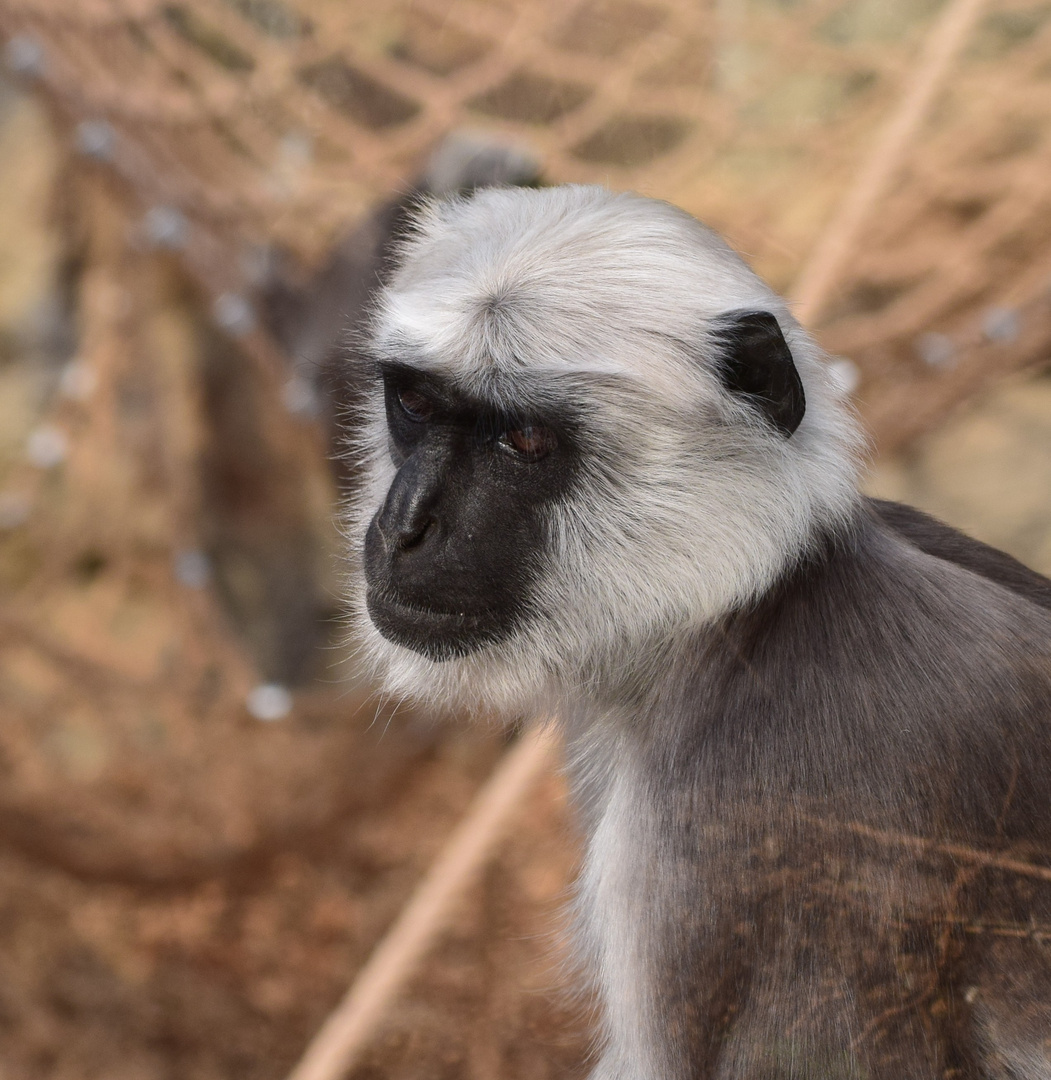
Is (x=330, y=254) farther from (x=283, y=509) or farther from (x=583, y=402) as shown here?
(x=583, y=402)

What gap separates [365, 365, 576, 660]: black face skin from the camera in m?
1.36

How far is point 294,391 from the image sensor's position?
3359 mm

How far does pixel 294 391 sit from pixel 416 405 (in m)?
2.00

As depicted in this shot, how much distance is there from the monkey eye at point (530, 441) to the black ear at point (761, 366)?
0.72 feet

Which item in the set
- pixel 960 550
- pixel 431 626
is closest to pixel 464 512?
pixel 431 626

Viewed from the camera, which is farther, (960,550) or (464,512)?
(960,550)

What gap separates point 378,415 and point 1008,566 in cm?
92

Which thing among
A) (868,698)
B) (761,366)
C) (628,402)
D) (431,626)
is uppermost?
(761,366)

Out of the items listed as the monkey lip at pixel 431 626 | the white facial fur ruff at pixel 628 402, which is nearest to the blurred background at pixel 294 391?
the white facial fur ruff at pixel 628 402

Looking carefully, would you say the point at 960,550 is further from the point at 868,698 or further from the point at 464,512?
the point at 464,512

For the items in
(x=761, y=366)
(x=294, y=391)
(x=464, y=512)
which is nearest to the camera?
(x=761, y=366)

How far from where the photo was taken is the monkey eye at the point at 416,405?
1.42m

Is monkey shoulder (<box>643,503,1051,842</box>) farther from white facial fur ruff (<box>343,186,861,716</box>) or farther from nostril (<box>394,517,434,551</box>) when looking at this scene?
nostril (<box>394,517,434,551</box>)

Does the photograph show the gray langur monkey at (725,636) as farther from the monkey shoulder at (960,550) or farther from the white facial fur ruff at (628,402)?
the monkey shoulder at (960,550)
